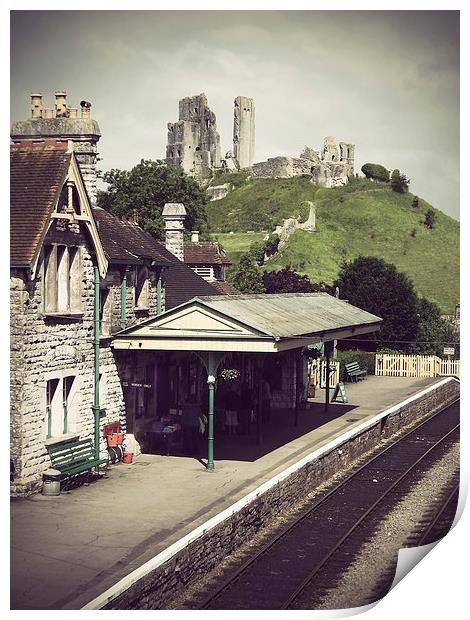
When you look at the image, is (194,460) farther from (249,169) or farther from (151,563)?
(249,169)

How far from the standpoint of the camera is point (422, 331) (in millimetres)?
49750

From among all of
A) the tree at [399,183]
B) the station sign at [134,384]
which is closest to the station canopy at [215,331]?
the station sign at [134,384]

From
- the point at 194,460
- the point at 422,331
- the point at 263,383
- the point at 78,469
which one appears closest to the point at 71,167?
the point at 78,469

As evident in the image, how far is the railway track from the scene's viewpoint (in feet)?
49.2

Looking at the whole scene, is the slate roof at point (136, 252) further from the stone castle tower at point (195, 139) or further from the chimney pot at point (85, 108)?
the stone castle tower at point (195, 139)

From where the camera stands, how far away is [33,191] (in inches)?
699

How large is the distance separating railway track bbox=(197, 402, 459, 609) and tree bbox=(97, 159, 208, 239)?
32.0m

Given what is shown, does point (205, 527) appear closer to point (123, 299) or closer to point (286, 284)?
Answer: point (123, 299)

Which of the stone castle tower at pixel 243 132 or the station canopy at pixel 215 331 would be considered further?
the stone castle tower at pixel 243 132

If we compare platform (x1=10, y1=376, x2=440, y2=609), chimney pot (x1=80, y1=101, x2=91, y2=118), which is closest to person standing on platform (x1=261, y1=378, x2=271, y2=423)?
platform (x1=10, y1=376, x2=440, y2=609)

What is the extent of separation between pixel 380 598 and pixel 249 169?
112647 millimetres

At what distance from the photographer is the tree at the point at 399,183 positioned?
4183 inches

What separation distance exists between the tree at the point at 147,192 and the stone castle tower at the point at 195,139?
159 ft

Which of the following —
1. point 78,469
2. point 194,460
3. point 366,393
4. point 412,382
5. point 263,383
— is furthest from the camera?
point 412,382
